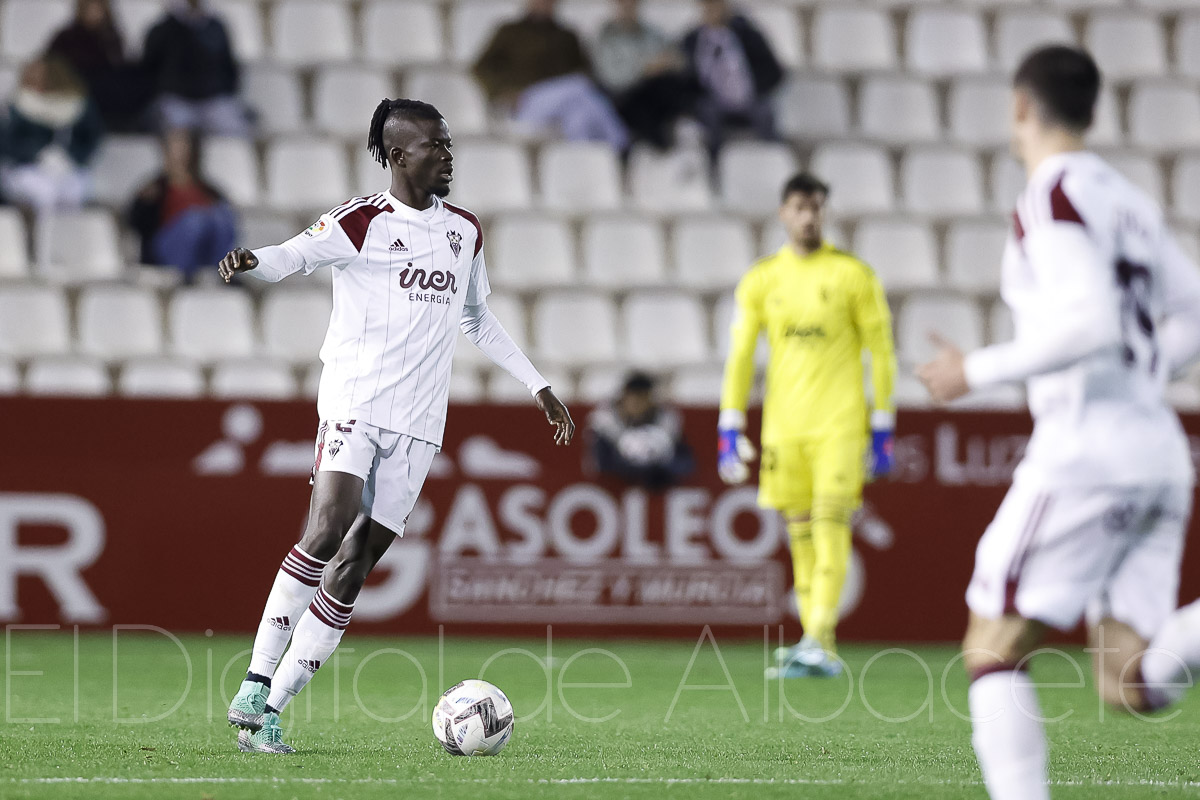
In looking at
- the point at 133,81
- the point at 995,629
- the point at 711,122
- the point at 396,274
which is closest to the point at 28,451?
the point at 133,81

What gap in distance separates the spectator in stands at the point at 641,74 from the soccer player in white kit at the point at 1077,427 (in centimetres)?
999

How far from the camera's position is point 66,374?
11.5 metres

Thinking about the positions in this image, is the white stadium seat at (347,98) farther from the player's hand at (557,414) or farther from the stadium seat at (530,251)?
the player's hand at (557,414)

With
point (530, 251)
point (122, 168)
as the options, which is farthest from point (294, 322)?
point (122, 168)

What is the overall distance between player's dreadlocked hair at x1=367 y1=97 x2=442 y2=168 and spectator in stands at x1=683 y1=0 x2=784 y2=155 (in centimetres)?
831

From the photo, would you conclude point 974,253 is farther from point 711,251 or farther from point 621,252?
point 621,252

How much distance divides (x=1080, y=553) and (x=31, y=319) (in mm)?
A: 9542

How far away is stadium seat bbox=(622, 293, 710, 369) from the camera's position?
41.5ft

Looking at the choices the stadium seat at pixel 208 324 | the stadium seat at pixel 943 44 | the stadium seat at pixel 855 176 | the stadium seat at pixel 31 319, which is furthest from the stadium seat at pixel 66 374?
the stadium seat at pixel 943 44

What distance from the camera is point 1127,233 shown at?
12.8 ft

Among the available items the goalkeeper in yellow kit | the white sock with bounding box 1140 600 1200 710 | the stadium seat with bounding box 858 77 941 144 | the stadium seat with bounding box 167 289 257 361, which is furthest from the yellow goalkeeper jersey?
the stadium seat with bounding box 858 77 941 144

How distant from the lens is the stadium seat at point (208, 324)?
39.3 feet

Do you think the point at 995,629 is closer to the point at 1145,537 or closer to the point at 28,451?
the point at 1145,537

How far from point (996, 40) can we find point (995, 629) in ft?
43.2
